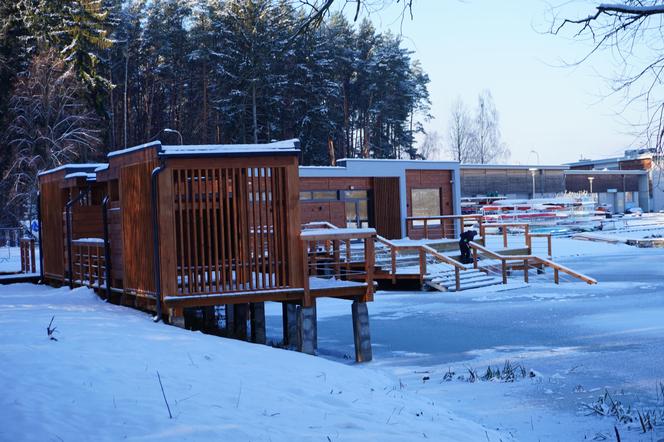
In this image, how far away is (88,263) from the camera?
50.0 ft

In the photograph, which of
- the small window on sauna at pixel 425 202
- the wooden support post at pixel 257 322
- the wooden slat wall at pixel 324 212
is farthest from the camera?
the small window on sauna at pixel 425 202

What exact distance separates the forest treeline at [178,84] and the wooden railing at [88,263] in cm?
2054

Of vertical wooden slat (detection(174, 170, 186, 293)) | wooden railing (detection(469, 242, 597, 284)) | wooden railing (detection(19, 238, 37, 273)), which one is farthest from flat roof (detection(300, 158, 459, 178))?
vertical wooden slat (detection(174, 170, 186, 293))

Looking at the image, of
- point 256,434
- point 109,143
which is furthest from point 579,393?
point 109,143

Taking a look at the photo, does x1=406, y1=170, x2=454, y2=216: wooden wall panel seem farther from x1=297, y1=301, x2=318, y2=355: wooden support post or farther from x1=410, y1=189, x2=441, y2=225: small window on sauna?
x1=297, y1=301, x2=318, y2=355: wooden support post

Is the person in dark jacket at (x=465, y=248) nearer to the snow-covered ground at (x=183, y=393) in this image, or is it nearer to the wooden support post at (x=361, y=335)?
the wooden support post at (x=361, y=335)

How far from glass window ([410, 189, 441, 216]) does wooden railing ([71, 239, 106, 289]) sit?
17.1m

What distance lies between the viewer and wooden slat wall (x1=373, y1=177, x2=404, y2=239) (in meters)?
29.9

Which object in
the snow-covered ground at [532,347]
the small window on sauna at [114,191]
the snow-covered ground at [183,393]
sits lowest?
the snow-covered ground at [532,347]

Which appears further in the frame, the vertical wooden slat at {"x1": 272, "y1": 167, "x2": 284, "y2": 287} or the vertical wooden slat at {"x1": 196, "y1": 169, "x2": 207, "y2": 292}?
the vertical wooden slat at {"x1": 272, "y1": 167, "x2": 284, "y2": 287}

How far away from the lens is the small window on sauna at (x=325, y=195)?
28562 millimetres

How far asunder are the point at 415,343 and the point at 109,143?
3661 cm

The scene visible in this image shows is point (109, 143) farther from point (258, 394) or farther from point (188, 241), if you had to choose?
point (258, 394)

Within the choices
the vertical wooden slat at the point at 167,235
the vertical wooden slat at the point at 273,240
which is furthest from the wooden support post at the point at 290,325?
the vertical wooden slat at the point at 167,235
